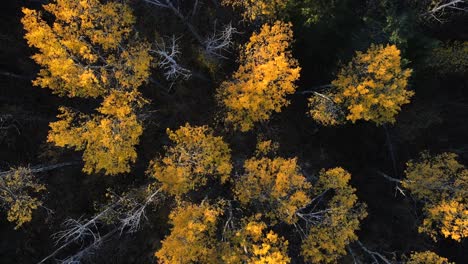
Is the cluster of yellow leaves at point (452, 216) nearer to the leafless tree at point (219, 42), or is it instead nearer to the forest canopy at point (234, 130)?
the forest canopy at point (234, 130)

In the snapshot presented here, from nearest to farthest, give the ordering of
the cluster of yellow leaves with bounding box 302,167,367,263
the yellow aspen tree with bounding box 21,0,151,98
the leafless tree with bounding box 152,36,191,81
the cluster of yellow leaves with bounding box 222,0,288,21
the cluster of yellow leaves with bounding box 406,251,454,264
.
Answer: the leafless tree with bounding box 152,36,191,81 < the yellow aspen tree with bounding box 21,0,151,98 < the cluster of yellow leaves with bounding box 222,0,288,21 < the cluster of yellow leaves with bounding box 302,167,367,263 < the cluster of yellow leaves with bounding box 406,251,454,264

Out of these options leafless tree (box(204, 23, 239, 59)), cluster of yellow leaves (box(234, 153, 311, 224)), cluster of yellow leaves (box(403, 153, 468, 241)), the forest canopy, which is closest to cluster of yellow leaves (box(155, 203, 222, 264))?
the forest canopy

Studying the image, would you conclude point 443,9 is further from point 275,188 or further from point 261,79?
point 275,188

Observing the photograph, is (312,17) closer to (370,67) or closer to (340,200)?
(370,67)

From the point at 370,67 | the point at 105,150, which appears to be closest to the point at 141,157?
the point at 105,150

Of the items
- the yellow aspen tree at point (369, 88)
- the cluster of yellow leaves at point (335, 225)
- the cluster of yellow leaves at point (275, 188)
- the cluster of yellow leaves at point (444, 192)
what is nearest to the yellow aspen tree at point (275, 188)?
the cluster of yellow leaves at point (275, 188)

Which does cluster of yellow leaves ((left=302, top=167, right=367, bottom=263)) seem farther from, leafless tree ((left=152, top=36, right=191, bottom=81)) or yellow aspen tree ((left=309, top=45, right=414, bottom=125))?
leafless tree ((left=152, top=36, right=191, bottom=81))
